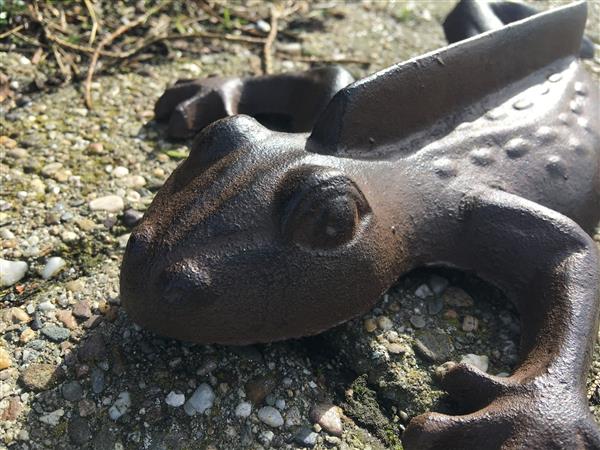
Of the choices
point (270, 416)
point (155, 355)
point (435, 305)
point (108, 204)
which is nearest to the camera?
point (270, 416)

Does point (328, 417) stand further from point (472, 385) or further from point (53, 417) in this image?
point (53, 417)

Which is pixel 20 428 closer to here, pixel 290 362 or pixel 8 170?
pixel 290 362

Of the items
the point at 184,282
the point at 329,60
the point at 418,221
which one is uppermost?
the point at 184,282

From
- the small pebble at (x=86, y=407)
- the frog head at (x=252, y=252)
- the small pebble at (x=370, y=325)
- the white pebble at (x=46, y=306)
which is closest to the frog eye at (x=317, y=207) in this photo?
the frog head at (x=252, y=252)

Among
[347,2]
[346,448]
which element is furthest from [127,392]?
[347,2]

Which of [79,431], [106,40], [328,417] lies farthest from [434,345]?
[106,40]

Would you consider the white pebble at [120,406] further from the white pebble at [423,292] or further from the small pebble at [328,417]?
the white pebble at [423,292]
